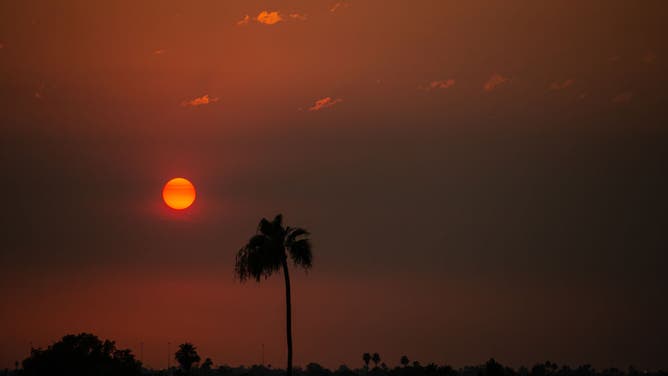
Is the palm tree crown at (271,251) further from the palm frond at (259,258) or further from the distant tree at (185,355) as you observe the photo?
the distant tree at (185,355)

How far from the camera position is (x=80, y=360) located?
8219 cm

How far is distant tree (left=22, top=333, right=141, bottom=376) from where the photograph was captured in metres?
79.9

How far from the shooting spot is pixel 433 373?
16875 centimetres

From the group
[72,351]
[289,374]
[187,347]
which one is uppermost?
[187,347]

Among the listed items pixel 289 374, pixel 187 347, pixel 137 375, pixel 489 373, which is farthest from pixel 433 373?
pixel 289 374

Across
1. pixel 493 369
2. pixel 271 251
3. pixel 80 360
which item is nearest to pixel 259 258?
pixel 271 251

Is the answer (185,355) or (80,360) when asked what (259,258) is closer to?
(80,360)

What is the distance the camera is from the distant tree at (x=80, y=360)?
262ft

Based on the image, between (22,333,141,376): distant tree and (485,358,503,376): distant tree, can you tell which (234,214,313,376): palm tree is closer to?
(22,333,141,376): distant tree

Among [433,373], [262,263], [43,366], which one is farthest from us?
[433,373]

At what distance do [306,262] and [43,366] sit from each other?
3100cm

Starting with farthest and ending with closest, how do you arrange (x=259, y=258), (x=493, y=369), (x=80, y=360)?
(x=493, y=369)
(x=80, y=360)
(x=259, y=258)

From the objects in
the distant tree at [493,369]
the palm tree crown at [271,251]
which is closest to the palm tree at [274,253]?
the palm tree crown at [271,251]

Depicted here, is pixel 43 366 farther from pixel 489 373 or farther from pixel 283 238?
pixel 489 373
